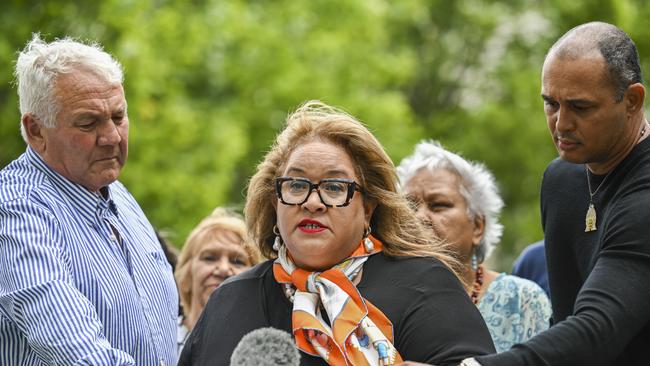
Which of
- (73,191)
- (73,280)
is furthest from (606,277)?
(73,191)

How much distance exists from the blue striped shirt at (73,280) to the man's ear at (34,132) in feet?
0.18

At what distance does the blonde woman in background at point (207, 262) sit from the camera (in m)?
7.14

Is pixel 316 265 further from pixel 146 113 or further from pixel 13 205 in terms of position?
pixel 146 113

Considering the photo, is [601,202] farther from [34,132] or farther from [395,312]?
[34,132]

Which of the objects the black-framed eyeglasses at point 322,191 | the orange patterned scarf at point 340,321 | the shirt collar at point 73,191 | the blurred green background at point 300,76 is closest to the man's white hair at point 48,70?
the shirt collar at point 73,191

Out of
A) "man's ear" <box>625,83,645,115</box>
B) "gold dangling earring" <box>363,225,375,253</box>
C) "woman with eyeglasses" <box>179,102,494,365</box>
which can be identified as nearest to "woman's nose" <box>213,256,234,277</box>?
"woman with eyeglasses" <box>179,102,494,365</box>

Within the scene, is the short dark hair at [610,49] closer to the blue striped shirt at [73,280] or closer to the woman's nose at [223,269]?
the blue striped shirt at [73,280]

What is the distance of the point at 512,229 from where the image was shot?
76.7 ft

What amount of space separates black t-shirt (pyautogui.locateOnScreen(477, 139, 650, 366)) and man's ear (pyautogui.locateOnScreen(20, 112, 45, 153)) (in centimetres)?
222

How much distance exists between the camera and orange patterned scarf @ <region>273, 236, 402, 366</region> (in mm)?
4027

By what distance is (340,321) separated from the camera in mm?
4082

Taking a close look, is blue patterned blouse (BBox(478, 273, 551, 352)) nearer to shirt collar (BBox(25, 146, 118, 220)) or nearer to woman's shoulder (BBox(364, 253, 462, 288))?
woman's shoulder (BBox(364, 253, 462, 288))

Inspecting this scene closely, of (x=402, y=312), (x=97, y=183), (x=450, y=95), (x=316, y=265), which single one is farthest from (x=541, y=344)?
(x=450, y=95)

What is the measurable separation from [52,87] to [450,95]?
21414 millimetres
